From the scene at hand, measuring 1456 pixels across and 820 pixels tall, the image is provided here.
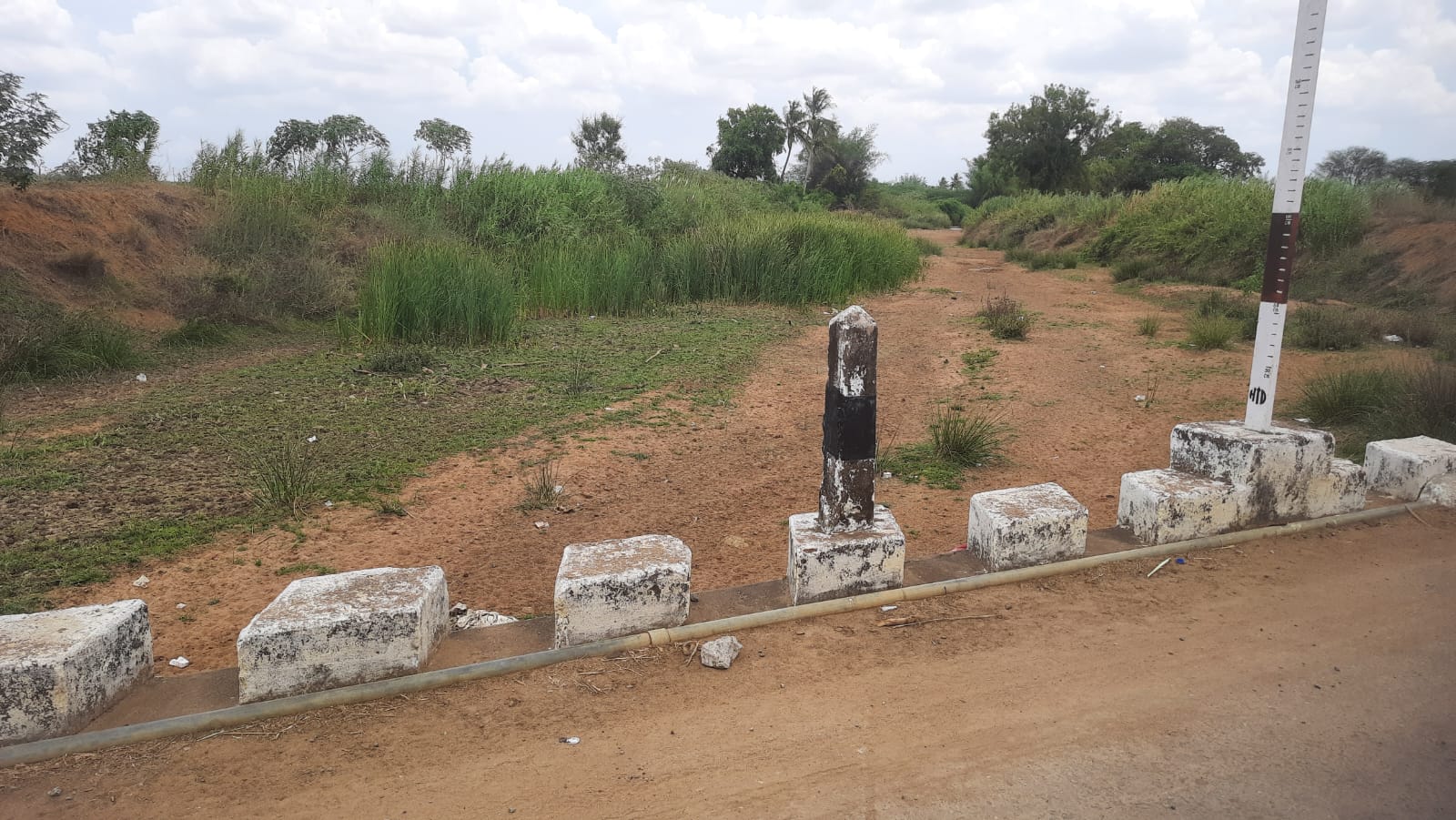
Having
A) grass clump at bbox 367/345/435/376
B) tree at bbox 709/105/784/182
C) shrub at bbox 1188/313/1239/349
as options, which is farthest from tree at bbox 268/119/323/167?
tree at bbox 709/105/784/182

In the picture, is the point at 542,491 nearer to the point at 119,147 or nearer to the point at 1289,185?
the point at 1289,185

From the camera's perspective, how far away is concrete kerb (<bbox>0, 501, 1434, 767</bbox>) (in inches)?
97.2

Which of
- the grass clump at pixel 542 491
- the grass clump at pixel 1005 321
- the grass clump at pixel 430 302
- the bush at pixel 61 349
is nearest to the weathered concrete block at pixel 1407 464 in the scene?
the grass clump at pixel 542 491

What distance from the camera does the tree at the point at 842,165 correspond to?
39406 mm

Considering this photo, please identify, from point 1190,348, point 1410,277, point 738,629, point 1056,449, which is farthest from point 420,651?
point 1410,277

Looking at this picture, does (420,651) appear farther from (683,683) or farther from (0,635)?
(0,635)

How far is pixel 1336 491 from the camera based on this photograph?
4.12 meters

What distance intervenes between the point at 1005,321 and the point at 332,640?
8833 millimetres

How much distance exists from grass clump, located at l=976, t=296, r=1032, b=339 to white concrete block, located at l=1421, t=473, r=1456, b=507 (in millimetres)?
5834

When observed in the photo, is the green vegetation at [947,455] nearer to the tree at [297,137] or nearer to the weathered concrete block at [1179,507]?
the weathered concrete block at [1179,507]

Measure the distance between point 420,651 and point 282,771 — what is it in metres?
0.52

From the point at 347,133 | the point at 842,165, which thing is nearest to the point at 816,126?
the point at 842,165

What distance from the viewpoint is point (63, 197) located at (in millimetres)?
11344

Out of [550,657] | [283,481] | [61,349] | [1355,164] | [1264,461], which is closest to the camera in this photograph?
[550,657]
